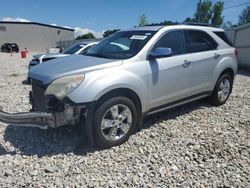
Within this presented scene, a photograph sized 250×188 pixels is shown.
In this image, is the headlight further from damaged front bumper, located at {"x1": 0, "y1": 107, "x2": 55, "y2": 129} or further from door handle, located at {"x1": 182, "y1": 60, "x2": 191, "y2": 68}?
door handle, located at {"x1": 182, "y1": 60, "x2": 191, "y2": 68}

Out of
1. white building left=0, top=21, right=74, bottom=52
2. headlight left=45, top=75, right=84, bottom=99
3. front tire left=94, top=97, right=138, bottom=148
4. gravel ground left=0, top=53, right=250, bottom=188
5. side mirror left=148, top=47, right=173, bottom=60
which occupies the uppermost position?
white building left=0, top=21, right=74, bottom=52

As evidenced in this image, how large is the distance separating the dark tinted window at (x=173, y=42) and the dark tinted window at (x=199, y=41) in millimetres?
211

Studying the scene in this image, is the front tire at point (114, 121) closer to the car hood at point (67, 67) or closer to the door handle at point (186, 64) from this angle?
the car hood at point (67, 67)

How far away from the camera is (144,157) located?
356 cm

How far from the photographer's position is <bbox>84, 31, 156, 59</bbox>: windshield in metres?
4.07

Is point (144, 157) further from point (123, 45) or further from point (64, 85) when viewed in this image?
point (123, 45)

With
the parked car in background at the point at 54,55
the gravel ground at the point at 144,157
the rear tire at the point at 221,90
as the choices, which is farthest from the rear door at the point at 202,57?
the parked car in background at the point at 54,55

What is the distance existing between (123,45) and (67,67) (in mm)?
1224

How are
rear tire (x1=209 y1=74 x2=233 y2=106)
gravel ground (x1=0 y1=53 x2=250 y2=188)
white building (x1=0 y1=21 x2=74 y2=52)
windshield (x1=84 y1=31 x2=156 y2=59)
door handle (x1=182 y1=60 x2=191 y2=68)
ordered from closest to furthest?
gravel ground (x1=0 y1=53 x2=250 y2=188), windshield (x1=84 y1=31 x2=156 y2=59), door handle (x1=182 y1=60 x2=191 y2=68), rear tire (x1=209 y1=74 x2=233 y2=106), white building (x1=0 y1=21 x2=74 y2=52)

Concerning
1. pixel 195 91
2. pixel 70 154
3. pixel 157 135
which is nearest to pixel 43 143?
pixel 70 154

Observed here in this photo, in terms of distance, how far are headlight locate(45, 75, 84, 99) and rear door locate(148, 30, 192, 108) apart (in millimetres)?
1222

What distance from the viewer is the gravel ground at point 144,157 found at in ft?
10.0

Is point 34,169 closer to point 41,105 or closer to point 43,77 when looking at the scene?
point 41,105

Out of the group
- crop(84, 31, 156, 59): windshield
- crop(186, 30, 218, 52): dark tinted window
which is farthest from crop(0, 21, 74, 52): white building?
crop(186, 30, 218, 52): dark tinted window
